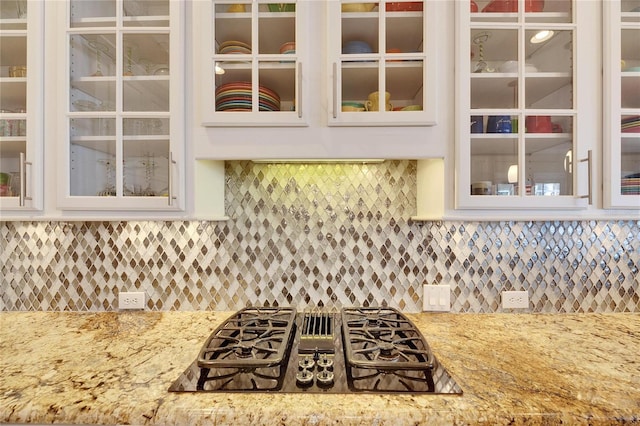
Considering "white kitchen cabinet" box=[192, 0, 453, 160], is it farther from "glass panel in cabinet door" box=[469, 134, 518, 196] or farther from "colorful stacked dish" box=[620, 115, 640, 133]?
"colorful stacked dish" box=[620, 115, 640, 133]

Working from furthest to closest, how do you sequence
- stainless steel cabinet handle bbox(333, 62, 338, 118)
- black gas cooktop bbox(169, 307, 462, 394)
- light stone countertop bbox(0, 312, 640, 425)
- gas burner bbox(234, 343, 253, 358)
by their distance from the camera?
1. stainless steel cabinet handle bbox(333, 62, 338, 118)
2. gas burner bbox(234, 343, 253, 358)
3. black gas cooktop bbox(169, 307, 462, 394)
4. light stone countertop bbox(0, 312, 640, 425)

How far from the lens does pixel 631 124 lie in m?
1.18

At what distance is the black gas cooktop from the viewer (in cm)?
80

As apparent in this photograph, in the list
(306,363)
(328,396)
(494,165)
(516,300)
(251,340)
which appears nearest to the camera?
(328,396)

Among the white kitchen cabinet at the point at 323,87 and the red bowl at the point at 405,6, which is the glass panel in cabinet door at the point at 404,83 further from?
the red bowl at the point at 405,6

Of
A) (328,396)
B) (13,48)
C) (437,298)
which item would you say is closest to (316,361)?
(328,396)

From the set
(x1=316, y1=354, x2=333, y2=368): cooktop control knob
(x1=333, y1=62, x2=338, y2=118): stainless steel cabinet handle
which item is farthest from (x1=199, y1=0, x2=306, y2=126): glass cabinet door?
(x1=316, y1=354, x2=333, y2=368): cooktop control knob

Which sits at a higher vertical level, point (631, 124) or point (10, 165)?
point (631, 124)

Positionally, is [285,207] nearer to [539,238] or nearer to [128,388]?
[128,388]

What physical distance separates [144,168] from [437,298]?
49.0 inches

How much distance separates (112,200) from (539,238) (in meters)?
1.66

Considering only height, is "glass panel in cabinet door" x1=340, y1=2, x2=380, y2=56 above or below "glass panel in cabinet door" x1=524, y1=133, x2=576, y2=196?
above

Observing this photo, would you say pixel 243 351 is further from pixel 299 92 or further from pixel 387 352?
pixel 299 92

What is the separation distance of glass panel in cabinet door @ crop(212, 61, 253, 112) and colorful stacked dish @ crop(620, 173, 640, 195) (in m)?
1.33
